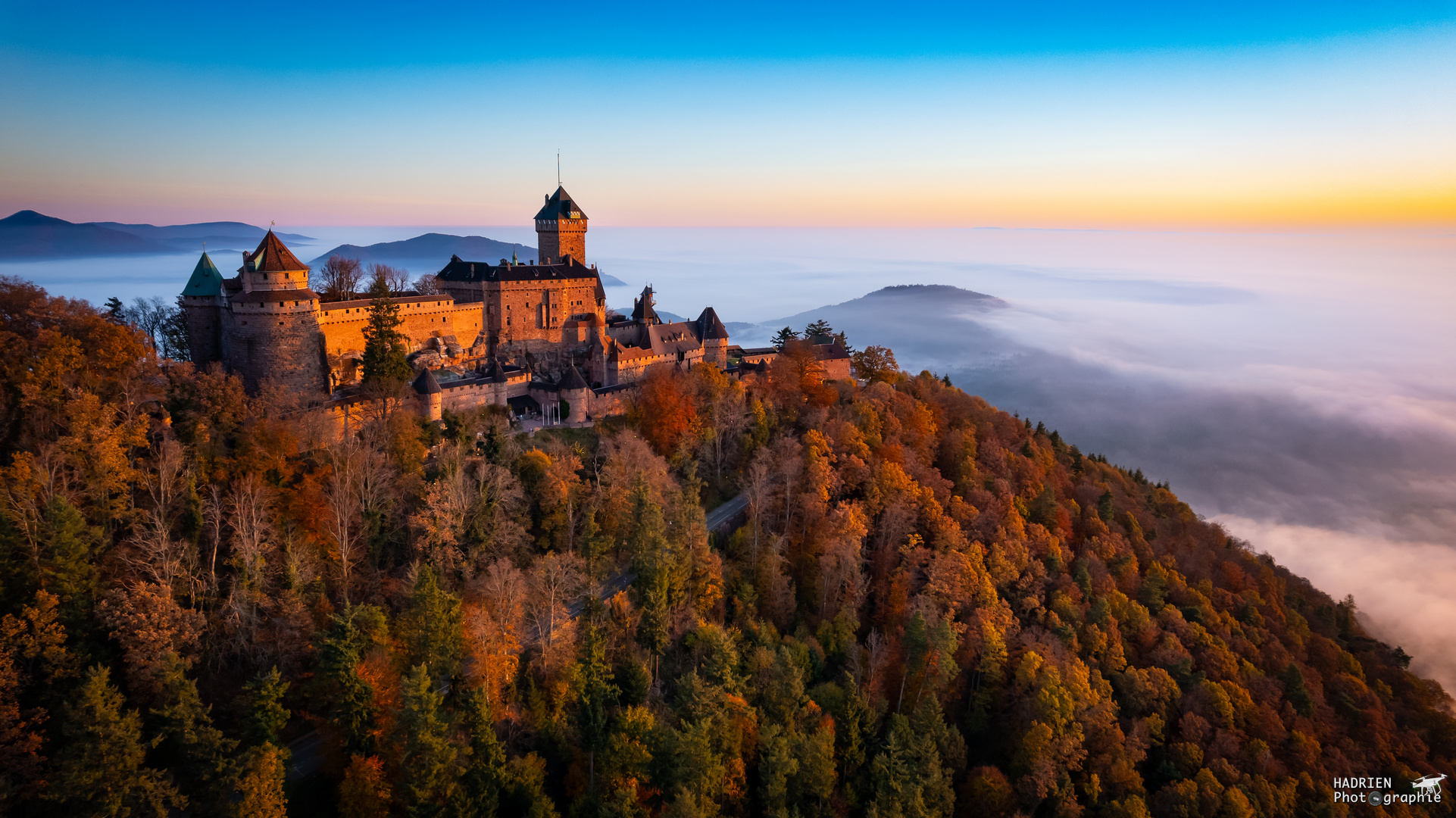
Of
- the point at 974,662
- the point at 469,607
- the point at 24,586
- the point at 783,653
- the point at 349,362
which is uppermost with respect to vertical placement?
the point at 349,362

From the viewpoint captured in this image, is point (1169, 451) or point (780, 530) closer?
point (780, 530)

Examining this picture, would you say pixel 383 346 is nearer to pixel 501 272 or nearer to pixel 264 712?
pixel 501 272

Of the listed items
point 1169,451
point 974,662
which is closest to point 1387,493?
point 1169,451

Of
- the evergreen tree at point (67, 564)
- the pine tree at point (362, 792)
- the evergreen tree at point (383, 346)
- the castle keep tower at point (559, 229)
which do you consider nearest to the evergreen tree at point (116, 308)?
the evergreen tree at point (383, 346)

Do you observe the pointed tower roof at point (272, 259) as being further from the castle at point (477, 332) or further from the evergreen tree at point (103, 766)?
the evergreen tree at point (103, 766)

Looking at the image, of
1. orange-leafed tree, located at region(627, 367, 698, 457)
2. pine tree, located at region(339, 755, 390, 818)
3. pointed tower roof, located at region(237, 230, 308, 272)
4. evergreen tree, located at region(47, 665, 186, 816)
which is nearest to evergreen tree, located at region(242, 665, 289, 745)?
evergreen tree, located at region(47, 665, 186, 816)

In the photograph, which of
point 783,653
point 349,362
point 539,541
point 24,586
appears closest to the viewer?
point 24,586

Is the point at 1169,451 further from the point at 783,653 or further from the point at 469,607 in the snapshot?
the point at 469,607
